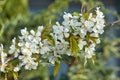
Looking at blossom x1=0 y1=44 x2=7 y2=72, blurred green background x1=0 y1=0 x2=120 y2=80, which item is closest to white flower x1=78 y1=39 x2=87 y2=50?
blossom x1=0 y1=44 x2=7 y2=72

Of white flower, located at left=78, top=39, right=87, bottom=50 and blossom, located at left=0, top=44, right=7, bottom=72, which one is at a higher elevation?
white flower, located at left=78, top=39, right=87, bottom=50

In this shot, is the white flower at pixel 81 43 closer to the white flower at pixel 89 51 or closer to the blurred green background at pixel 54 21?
the white flower at pixel 89 51

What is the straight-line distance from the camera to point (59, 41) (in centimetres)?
123

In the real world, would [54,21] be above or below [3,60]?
above

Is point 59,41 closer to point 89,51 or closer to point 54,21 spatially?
point 89,51

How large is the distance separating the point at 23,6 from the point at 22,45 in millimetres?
1056

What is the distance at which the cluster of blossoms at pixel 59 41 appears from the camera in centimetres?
121

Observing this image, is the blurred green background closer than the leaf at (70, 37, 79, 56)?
No

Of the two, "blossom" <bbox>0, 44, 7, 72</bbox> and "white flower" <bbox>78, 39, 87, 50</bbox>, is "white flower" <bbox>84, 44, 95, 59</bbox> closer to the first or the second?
"white flower" <bbox>78, 39, 87, 50</bbox>

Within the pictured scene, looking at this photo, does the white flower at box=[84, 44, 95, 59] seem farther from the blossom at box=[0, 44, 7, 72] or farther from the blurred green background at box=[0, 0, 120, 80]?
the blurred green background at box=[0, 0, 120, 80]

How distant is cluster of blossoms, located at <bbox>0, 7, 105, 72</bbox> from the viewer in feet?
3.97

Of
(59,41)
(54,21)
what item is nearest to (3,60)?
(59,41)

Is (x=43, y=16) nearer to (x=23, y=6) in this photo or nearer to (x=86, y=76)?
(x=23, y=6)

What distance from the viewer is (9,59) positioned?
49.1 inches
